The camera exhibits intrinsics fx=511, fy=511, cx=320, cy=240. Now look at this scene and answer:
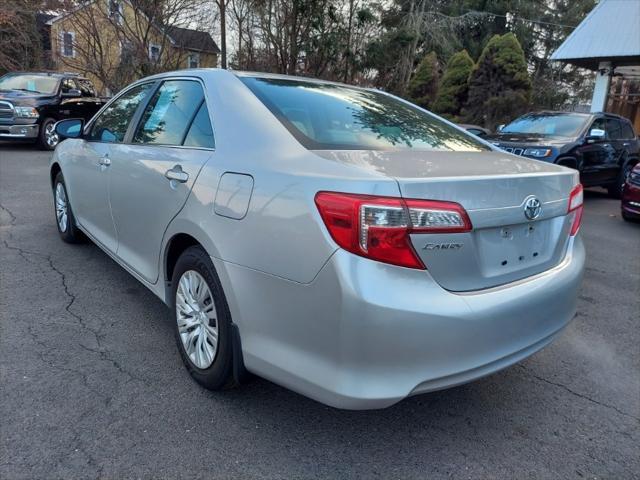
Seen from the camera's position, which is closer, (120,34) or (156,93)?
(156,93)

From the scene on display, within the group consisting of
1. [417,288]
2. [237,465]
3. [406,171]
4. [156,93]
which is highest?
[156,93]

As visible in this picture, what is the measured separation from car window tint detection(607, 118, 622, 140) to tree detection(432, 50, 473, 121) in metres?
9.32

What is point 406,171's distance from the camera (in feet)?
6.61

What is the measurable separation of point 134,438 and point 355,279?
1.28 meters

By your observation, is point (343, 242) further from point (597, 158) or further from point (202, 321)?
point (597, 158)

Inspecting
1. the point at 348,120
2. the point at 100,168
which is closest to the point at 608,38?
the point at 348,120

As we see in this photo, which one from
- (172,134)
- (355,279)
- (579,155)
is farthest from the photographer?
(579,155)

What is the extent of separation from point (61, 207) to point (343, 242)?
4065 mm

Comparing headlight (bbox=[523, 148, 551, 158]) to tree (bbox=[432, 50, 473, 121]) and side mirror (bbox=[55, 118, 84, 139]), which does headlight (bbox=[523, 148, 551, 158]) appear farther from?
tree (bbox=[432, 50, 473, 121])

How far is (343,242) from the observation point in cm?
186

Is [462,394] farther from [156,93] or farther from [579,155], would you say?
[579,155]

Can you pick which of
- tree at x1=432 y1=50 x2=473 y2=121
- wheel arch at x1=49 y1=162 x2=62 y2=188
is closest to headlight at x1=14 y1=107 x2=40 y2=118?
wheel arch at x1=49 y1=162 x2=62 y2=188

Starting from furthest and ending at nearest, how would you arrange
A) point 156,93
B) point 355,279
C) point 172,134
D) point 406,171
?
point 156,93 → point 172,134 → point 406,171 → point 355,279

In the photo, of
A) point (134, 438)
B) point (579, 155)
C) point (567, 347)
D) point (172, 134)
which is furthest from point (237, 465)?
point (579, 155)
